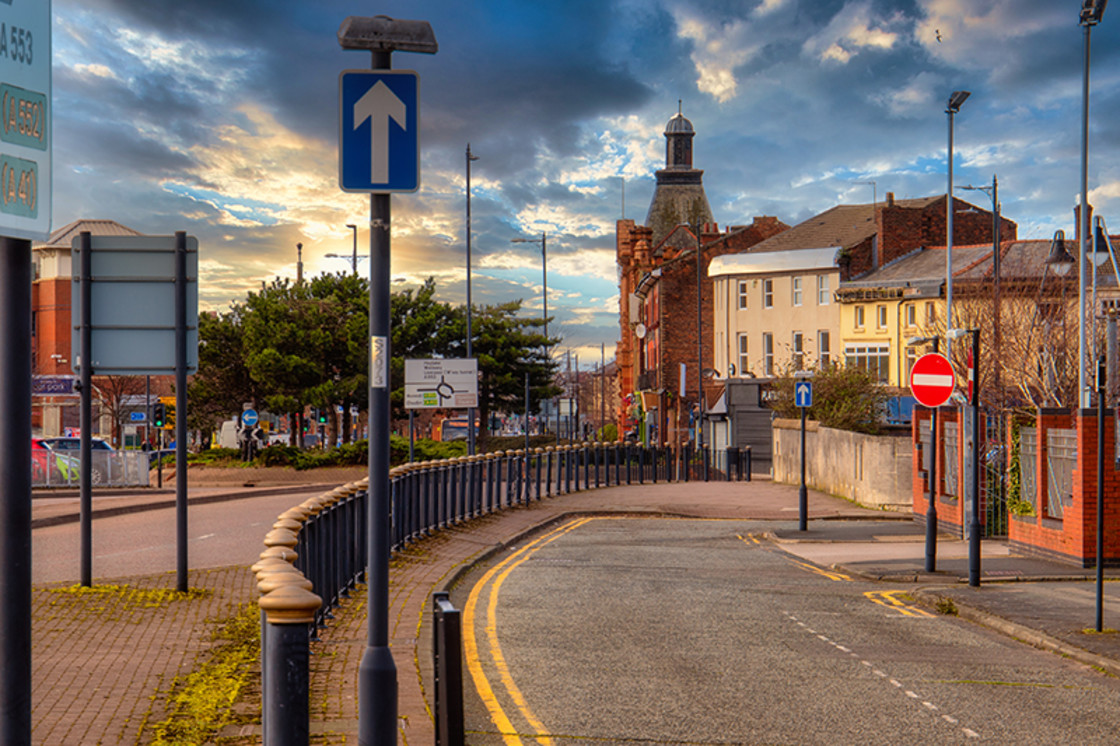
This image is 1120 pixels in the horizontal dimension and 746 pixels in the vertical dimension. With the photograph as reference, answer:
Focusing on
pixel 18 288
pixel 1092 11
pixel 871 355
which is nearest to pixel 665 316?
pixel 871 355

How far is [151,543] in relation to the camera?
19.0 m

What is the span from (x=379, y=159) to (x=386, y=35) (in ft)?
2.23

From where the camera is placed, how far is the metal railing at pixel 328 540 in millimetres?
4809

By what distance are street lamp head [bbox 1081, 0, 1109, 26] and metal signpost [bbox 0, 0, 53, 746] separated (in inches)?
823

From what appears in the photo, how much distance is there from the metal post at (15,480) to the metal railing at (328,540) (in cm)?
140

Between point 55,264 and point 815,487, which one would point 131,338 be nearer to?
point 815,487

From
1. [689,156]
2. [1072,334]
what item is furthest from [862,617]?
[689,156]

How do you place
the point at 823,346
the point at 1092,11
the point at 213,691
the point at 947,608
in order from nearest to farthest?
the point at 213,691
the point at 947,608
the point at 1092,11
the point at 823,346

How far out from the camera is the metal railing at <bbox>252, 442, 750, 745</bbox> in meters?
4.81

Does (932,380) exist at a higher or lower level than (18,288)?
lower

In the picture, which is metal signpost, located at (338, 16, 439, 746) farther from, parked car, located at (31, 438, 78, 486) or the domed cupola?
the domed cupola

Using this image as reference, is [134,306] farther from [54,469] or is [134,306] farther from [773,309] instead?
[773,309]

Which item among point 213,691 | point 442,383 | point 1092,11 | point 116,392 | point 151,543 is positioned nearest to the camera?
point 213,691

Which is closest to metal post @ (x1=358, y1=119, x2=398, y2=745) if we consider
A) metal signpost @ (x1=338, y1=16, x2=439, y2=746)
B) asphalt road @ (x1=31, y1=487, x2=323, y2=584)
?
metal signpost @ (x1=338, y1=16, x2=439, y2=746)
